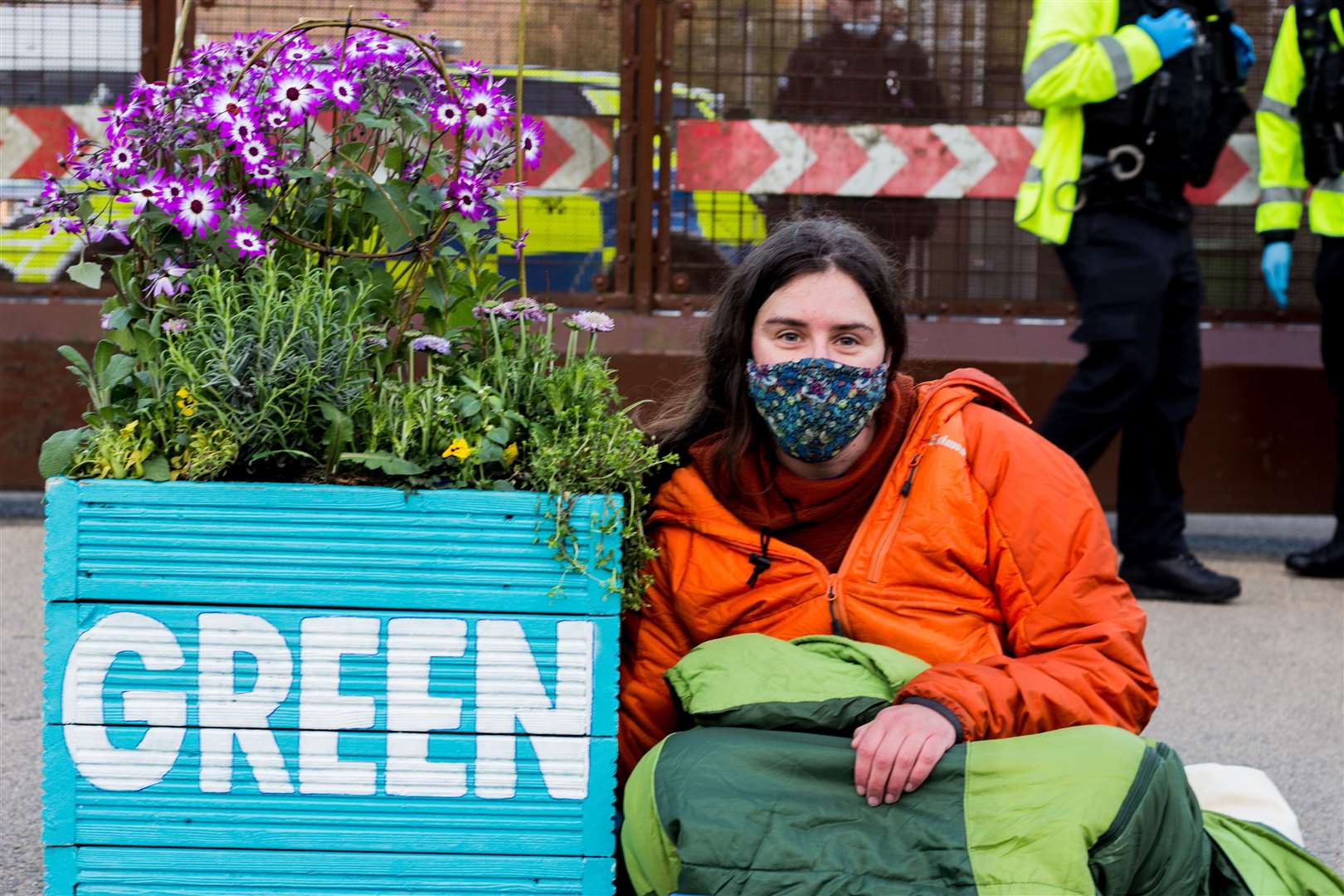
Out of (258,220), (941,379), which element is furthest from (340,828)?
(941,379)

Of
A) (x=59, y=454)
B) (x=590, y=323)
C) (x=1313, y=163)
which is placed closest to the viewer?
(x=59, y=454)

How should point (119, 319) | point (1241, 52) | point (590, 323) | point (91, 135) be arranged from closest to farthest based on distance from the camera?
point (119, 319) → point (590, 323) → point (1241, 52) → point (91, 135)

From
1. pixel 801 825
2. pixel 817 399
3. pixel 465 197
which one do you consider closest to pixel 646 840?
pixel 801 825

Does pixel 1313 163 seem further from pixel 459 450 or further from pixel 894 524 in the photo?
pixel 459 450

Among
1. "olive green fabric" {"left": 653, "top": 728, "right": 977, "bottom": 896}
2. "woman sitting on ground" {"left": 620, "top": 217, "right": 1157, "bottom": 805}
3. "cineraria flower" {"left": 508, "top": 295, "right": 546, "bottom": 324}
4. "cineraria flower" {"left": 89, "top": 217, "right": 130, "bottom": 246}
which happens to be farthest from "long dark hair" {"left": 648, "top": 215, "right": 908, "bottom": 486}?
"cineraria flower" {"left": 89, "top": 217, "right": 130, "bottom": 246}

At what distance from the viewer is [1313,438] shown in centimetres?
613

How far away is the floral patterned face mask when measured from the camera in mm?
2443

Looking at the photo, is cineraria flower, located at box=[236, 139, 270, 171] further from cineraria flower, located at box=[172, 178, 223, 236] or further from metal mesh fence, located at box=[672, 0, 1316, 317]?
metal mesh fence, located at box=[672, 0, 1316, 317]

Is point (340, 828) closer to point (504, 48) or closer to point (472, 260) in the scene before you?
point (472, 260)

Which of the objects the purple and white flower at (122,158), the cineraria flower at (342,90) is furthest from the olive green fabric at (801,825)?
the purple and white flower at (122,158)

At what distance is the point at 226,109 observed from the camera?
7.34 ft

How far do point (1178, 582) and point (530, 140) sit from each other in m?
3.53

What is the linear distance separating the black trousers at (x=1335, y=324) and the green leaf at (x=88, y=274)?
4572 mm

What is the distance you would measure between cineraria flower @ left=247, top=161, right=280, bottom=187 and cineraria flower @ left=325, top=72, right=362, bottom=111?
13 cm
